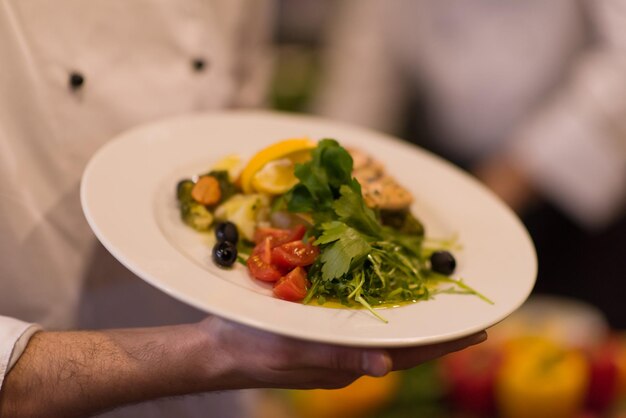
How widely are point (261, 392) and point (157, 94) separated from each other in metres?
1.14

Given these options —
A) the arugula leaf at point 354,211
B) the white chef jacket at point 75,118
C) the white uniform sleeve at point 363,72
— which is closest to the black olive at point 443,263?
the arugula leaf at point 354,211

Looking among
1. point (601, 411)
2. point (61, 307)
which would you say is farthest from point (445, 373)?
point (61, 307)

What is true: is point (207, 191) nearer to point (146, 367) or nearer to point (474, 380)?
point (146, 367)

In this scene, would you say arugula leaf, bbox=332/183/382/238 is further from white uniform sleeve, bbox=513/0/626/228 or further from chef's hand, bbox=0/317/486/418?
white uniform sleeve, bbox=513/0/626/228

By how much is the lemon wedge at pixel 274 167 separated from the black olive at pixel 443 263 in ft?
1.18

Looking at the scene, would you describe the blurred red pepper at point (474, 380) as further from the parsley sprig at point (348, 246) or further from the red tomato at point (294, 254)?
the red tomato at point (294, 254)

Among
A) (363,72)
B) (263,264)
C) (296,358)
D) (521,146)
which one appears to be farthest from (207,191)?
(363,72)

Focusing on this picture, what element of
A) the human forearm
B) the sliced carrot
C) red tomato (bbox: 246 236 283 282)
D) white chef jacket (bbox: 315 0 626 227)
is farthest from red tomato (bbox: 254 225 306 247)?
white chef jacket (bbox: 315 0 626 227)

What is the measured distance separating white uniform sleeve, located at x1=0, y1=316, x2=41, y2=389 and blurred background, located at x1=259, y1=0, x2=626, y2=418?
1137 mm

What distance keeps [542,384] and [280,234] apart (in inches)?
48.3

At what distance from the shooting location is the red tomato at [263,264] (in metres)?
1.23

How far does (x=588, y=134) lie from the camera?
2768 mm

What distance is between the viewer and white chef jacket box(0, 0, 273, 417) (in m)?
1.38

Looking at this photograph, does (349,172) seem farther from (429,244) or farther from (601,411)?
(601,411)
